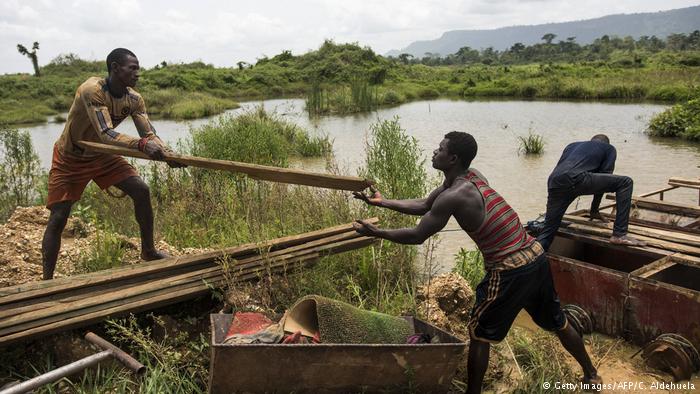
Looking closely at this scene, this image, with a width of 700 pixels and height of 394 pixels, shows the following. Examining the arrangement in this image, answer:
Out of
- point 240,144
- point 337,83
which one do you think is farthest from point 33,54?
point 240,144

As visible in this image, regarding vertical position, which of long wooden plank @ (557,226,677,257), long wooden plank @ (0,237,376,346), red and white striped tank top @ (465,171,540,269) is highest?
red and white striped tank top @ (465,171,540,269)

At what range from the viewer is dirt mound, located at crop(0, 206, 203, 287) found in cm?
461

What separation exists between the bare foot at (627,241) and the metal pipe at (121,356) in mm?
4038

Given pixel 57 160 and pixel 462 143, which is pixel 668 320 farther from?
pixel 57 160

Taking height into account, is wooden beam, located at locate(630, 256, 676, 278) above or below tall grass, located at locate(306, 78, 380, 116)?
below

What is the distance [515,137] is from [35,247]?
14.1 m

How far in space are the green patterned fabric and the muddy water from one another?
324 centimetres

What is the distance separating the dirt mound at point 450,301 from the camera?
13.5 feet

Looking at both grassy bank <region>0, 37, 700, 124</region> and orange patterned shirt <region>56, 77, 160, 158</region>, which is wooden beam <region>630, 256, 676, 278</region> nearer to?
orange patterned shirt <region>56, 77, 160, 158</region>

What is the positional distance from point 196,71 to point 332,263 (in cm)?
3684

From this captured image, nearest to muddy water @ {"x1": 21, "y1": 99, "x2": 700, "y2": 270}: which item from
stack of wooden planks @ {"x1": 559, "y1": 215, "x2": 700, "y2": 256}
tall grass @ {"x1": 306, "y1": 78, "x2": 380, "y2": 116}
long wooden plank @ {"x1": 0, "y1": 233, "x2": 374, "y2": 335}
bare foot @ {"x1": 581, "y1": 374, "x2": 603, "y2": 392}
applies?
tall grass @ {"x1": 306, "y1": 78, "x2": 380, "y2": 116}

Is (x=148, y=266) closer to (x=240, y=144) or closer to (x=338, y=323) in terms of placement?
(x=338, y=323)

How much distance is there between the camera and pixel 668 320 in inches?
165

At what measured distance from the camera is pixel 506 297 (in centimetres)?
310
